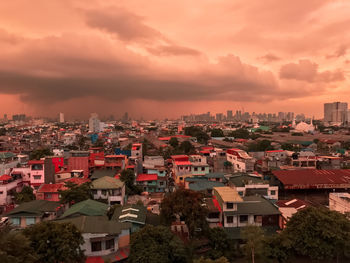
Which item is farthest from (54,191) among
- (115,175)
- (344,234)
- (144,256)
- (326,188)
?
(326,188)

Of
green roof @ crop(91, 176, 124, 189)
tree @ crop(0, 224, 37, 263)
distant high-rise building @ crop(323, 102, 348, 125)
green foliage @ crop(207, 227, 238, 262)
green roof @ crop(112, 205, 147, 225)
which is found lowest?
green foliage @ crop(207, 227, 238, 262)

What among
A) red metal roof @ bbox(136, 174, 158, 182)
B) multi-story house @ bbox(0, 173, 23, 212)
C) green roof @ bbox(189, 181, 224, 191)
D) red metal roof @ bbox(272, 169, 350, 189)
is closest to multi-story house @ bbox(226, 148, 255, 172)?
red metal roof @ bbox(272, 169, 350, 189)

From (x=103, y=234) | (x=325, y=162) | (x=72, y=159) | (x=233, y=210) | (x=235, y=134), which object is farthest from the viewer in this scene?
(x=235, y=134)

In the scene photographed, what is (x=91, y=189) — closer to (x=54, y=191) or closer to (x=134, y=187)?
(x=54, y=191)

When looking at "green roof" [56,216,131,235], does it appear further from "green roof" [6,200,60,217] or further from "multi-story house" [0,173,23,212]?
"multi-story house" [0,173,23,212]

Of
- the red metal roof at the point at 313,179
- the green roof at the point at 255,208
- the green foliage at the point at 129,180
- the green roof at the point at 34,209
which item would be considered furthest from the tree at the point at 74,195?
the red metal roof at the point at 313,179

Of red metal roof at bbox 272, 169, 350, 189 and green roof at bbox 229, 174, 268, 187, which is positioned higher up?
green roof at bbox 229, 174, 268, 187

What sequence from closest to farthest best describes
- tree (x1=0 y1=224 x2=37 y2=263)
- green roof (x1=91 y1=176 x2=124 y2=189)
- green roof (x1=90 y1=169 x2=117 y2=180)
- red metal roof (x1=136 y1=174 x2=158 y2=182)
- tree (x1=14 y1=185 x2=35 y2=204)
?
1. tree (x1=0 y1=224 x2=37 y2=263)
2. green roof (x1=91 y1=176 x2=124 y2=189)
3. tree (x1=14 y1=185 x2=35 y2=204)
4. green roof (x1=90 y1=169 x2=117 y2=180)
5. red metal roof (x1=136 y1=174 x2=158 y2=182)
